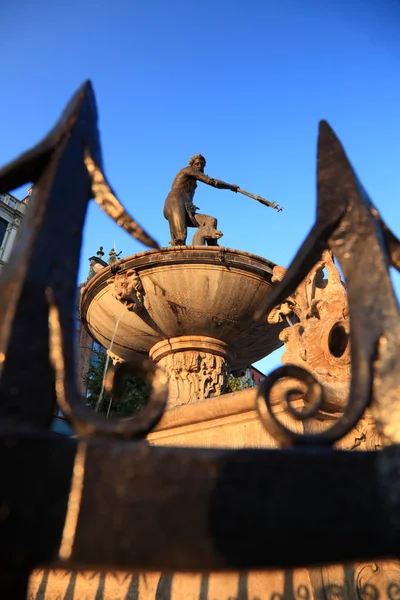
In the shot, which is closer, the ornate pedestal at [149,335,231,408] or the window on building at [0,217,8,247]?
the ornate pedestal at [149,335,231,408]

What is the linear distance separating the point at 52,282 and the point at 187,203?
20.2 feet

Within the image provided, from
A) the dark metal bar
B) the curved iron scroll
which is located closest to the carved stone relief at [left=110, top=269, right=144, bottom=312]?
the curved iron scroll

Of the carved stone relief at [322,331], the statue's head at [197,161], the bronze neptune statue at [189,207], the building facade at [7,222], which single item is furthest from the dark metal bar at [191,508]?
the building facade at [7,222]

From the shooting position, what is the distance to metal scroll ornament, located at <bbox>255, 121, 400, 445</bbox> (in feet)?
2.95

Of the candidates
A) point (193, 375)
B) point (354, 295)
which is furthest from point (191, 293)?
point (354, 295)

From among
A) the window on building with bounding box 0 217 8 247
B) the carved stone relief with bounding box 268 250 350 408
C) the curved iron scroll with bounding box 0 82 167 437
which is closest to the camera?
the curved iron scroll with bounding box 0 82 167 437

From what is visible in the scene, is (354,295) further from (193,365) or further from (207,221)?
(207,221)

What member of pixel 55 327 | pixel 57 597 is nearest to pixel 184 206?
pixel 57 597

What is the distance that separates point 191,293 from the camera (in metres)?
5.78

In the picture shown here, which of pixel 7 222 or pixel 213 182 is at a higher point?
pixel 7 222

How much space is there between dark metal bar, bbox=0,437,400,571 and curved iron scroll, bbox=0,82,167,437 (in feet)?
0.25

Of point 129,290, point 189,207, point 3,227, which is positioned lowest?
point 129,290

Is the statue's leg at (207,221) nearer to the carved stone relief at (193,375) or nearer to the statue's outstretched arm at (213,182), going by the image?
the statue's outstretched arm at (213,182)

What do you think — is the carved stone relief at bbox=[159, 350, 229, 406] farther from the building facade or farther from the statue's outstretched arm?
the building facade
